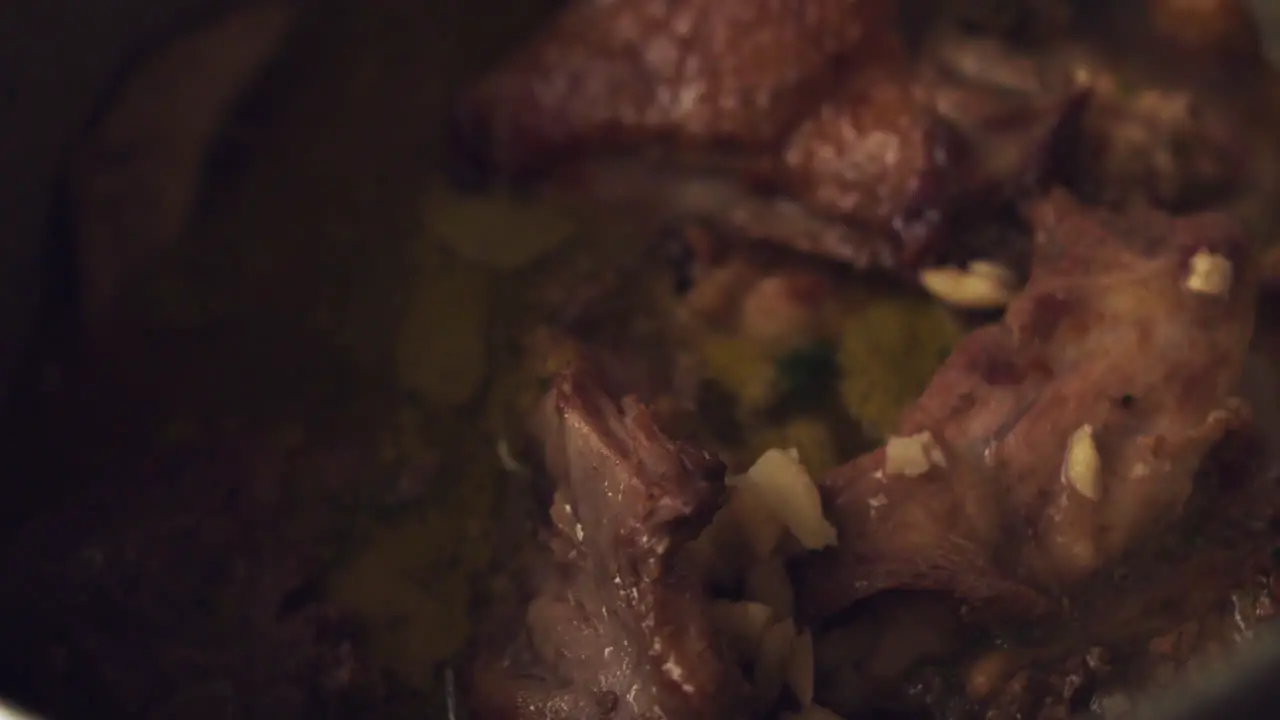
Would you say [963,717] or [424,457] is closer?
[963,717]

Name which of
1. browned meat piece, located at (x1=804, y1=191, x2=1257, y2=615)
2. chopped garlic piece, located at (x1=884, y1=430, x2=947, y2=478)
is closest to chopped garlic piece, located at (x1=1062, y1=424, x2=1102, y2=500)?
browned meat piece, located at (x1=804, y1=191, x2=1257, y2=615)

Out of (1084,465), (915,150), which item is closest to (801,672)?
(1084,465)

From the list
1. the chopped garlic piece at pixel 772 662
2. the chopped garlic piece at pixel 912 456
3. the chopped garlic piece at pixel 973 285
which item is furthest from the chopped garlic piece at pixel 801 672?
the chopped garlic piece at pixel 973 285

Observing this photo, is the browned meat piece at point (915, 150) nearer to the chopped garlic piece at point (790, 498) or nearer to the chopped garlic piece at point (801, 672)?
the chopped garlic piece at point (790, 498)

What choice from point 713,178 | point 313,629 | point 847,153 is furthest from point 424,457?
point 847,153

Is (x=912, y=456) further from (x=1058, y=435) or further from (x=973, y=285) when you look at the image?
(x=973, y=285)

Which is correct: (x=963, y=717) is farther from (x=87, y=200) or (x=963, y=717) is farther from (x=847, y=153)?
(x=87, y=200)
